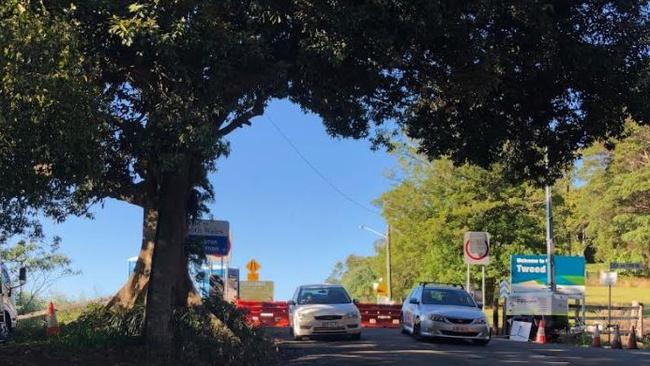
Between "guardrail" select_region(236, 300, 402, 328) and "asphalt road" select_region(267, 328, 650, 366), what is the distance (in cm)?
1170

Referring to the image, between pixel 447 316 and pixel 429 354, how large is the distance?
3045 millimetres

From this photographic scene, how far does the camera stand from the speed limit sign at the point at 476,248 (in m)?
28.5

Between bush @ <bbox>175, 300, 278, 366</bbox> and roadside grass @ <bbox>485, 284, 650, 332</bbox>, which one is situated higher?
bush @ <bbox>175, 300, 278, 366</bbox>

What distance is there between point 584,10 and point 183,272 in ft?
30.4

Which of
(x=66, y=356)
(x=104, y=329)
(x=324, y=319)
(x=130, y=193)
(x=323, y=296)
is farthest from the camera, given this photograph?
(x=323, y=296)

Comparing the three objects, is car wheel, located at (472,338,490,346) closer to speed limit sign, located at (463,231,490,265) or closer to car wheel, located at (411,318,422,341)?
car wheel, located at (411,318,422,341)

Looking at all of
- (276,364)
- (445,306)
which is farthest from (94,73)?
(445,306)

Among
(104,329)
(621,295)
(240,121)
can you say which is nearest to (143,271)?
(104,329)

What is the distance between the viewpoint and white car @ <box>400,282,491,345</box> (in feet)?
59.2

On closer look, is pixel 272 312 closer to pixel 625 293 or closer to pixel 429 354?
pixel 429 354

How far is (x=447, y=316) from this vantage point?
18.0 metres

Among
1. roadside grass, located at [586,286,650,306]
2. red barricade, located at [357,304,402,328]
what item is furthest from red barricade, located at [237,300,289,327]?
roadside grass, located at [586,286,650,306]

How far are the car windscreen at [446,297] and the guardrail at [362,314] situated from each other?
1084cm

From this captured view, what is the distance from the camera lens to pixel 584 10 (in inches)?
414
